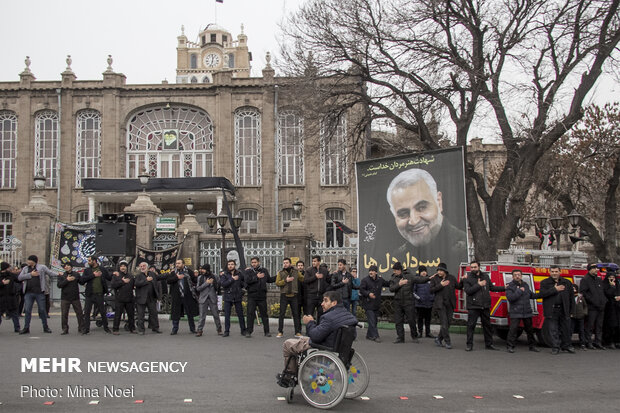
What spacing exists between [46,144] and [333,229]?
1799cm

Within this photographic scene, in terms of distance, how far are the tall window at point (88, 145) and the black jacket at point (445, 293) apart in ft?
92.0

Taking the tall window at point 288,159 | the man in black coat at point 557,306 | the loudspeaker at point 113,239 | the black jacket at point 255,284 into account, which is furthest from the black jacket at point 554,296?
the tall window at point 288,159

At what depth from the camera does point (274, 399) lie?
7281 mm

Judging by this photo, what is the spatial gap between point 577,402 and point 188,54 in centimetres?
10143

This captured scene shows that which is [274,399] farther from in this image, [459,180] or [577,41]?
[577,41]

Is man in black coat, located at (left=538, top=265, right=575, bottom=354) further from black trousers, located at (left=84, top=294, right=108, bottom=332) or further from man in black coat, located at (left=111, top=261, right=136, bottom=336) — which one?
black trousers, located at (left=84, top=294, right=108, bottom=332)

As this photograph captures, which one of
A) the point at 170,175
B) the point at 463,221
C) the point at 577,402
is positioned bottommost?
the point at 577,402

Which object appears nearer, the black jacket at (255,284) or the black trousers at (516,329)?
the black trousers at (516,329)

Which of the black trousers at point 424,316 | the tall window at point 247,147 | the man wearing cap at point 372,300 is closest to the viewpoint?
the man wearing cap at point 372,300

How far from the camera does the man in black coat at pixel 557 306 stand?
11594 millimetres

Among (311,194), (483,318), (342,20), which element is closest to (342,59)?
(342,20)

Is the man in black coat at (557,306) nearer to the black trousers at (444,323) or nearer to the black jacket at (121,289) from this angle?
the black trousers at (444,323)

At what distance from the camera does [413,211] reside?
51.7 feet

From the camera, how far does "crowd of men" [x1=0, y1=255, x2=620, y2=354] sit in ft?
38.7
